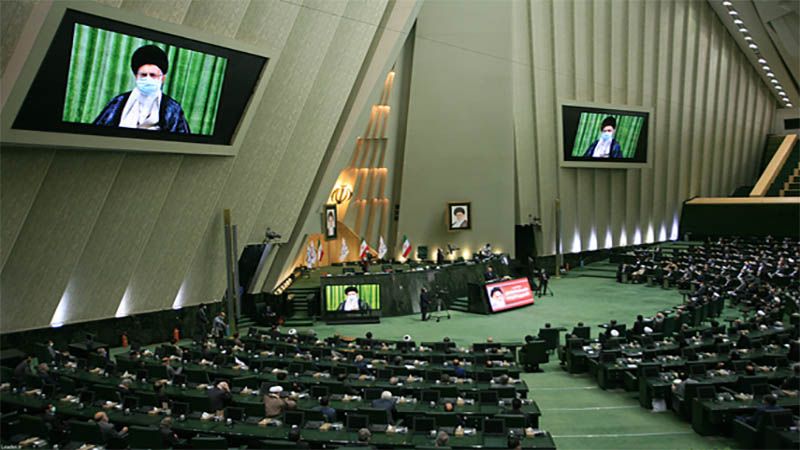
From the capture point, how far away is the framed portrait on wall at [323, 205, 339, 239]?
3008cm

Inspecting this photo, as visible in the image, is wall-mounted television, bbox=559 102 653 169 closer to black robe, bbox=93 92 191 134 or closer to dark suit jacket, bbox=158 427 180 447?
black robe, bbox=93 92 191 134

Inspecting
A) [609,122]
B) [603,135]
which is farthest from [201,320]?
[609,122]

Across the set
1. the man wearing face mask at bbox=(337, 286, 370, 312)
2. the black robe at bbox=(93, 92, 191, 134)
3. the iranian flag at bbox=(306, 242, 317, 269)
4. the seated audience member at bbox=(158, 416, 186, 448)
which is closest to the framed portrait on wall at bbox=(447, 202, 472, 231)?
the iranian flag at bbox=(306, 242, 317, 269)

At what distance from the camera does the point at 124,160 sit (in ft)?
57.8

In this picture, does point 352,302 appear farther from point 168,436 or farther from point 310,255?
point 168,436

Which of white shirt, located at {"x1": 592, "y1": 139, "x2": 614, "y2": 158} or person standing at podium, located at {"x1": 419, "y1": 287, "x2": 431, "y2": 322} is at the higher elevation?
white shirt, located at {"x1": 592, "y1": 139, "x2": 614, "y2": 158}

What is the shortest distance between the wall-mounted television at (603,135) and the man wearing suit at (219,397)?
2698cm

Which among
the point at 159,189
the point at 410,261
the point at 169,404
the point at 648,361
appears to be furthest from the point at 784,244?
the point at 169,404

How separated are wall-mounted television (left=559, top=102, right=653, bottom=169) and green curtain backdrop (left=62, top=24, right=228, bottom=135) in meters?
21.3

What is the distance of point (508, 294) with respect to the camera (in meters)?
26.9

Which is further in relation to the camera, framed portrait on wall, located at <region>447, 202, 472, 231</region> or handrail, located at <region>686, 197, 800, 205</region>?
handrail, located at <region>686, 197, 800, 205</region>

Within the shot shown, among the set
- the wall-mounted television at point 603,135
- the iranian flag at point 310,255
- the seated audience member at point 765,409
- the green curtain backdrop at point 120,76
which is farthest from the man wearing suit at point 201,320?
the wall-mounted television at point 603,135

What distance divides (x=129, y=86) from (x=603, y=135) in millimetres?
27149

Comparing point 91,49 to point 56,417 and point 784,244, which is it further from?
point 784,244
